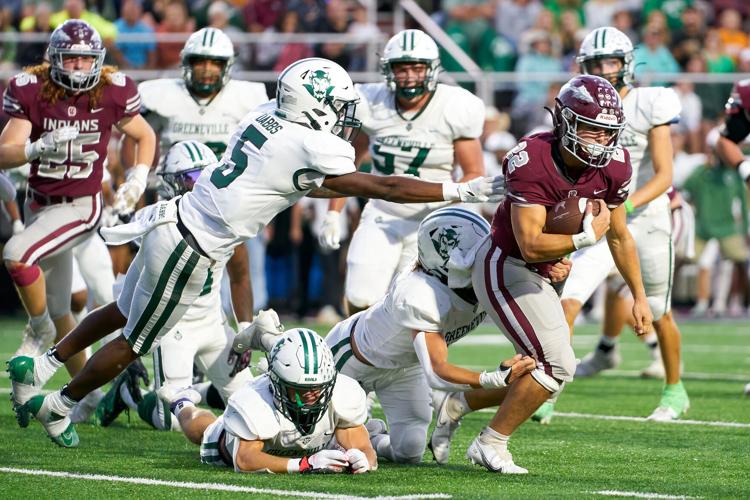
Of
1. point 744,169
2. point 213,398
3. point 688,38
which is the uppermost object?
point 688,38

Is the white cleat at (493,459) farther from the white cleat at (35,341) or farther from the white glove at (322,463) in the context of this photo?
the white cleat at (35,341)

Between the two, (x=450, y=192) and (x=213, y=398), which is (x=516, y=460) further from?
(x=213, y=398)

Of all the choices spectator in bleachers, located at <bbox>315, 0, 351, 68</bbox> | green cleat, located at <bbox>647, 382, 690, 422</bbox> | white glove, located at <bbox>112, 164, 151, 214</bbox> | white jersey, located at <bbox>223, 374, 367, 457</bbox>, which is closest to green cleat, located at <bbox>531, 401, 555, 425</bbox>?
green cleat, located at <bbox>647, 382, 690, 422</bbox>

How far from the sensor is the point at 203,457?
534 cm

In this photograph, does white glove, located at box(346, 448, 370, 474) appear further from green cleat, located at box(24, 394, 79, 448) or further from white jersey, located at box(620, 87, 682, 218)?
white jersey, located at box(620, 87, 682, 218)

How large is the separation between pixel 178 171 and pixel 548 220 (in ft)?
6.94

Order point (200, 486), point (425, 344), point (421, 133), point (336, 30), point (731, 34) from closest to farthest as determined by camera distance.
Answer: point (200, 486)
point (425, 344)
point (421, 133)
point (336, 30)
point (731, 34)

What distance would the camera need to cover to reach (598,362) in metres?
9.02

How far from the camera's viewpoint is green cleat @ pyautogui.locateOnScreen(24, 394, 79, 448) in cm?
586

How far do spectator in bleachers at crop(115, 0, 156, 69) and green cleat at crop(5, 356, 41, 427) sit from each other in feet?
24.5

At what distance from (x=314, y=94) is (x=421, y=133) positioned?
6.76ft

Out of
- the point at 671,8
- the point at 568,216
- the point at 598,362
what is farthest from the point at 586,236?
the point at 671,8

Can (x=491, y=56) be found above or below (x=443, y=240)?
above

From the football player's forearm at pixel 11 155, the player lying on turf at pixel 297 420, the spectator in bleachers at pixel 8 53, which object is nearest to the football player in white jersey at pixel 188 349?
the football player's forearm at pixel 11 155
